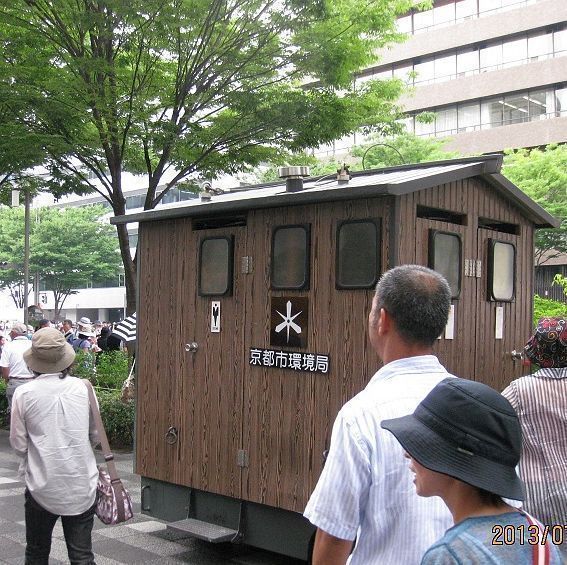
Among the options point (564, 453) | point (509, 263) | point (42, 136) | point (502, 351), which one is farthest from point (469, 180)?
point (42, 136)

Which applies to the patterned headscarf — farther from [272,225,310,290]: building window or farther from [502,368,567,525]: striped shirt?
[272,225,310,290]: building window

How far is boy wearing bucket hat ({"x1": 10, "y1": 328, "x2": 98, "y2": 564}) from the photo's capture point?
4945 millimetres

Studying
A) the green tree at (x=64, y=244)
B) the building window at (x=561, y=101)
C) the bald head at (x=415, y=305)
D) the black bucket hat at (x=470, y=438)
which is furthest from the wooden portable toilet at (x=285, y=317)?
the green tree at (x=64, y=244)

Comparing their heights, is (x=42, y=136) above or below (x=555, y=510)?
above

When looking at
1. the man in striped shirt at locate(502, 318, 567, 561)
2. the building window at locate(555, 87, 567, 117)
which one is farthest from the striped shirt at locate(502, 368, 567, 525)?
the building window at locate(555, 87, 567, 117)

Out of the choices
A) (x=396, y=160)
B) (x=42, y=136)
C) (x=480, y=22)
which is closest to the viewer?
(x=42, y=136)

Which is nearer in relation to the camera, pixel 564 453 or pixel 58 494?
pixel 564 453

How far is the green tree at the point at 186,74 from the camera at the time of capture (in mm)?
12094

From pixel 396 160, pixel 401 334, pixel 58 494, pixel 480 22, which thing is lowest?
pixel 58 494

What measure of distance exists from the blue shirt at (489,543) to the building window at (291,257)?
14.3ft

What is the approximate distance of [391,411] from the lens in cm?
260

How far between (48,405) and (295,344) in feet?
6.26

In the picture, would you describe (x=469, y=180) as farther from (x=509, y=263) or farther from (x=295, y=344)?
(x=295, y=344)

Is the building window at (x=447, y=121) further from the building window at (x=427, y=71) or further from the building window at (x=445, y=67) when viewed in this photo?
the building window at (x=427, y=71)
